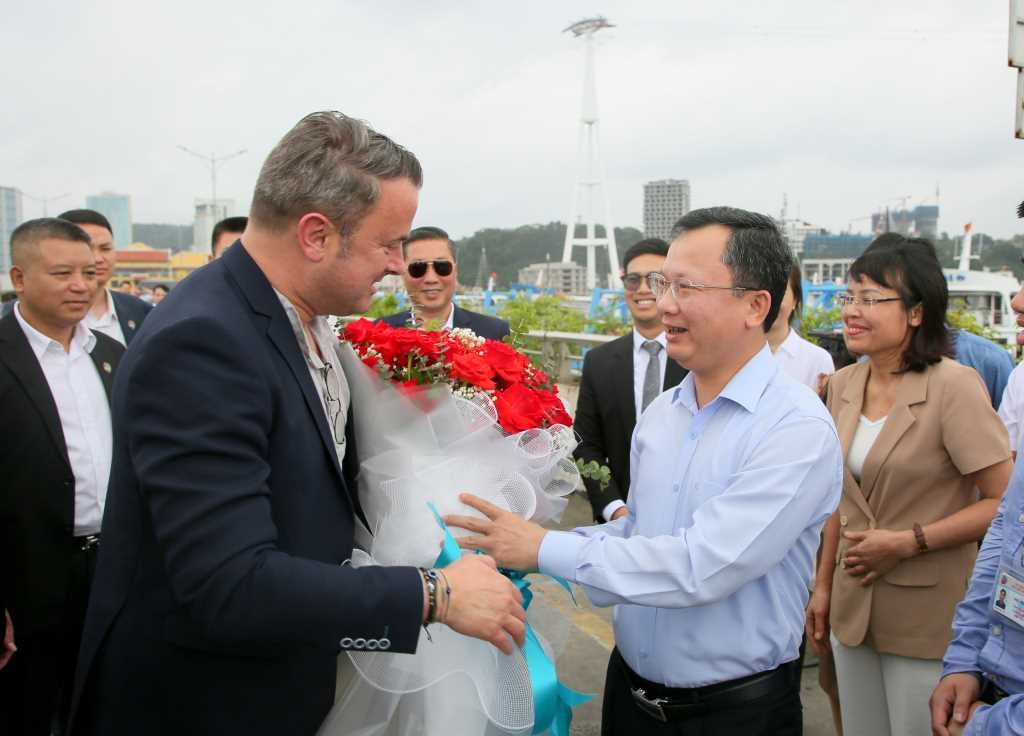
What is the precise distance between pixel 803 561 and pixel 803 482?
30 cm

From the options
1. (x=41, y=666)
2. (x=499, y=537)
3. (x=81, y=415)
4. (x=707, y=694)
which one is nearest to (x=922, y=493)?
(x=707, y=694)

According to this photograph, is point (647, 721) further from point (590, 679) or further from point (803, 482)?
point (590, 679)

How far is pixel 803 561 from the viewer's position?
195cm

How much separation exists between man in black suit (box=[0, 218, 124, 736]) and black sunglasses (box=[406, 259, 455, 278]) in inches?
63.5

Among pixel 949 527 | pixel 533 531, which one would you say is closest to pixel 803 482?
pixel 533 531

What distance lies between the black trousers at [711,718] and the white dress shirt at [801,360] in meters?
2.22

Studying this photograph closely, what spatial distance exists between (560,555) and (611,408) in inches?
84.3

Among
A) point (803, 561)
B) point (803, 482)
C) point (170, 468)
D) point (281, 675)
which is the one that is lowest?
point (281, 675)

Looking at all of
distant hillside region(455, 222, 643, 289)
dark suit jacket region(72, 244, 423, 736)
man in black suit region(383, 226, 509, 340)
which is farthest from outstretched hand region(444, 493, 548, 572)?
distant hillside region(455, 222, 643, 289)

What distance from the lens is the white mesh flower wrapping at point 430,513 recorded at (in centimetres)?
175

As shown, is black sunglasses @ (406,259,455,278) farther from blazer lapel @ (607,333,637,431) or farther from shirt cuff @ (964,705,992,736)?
shirt cuff @ (964,705,992,736)

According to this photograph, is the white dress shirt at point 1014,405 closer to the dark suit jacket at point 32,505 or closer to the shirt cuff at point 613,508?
the shirt cuff at point 613,508

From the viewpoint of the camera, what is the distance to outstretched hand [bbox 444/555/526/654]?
1541 mm

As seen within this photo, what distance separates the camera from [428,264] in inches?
169
